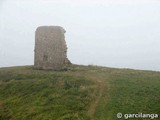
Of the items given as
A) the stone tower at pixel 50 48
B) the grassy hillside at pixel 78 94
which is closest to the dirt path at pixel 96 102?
the grassy hillside at pixel 78 94

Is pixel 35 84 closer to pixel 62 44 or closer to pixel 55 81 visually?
pixel 55 81

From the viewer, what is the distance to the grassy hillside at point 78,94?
30.0m

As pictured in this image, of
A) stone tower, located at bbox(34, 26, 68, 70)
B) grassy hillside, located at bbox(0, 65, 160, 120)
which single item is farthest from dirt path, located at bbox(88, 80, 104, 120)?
stone tower, located at bbox(34, 26, 68, 70)

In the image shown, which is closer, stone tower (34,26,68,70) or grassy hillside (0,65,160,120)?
grassy hillside (0,65,160,120)

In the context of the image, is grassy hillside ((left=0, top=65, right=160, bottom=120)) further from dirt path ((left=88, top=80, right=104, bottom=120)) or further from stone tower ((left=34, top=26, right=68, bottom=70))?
stone tower ((left=34, top=26, right=68, bottom=70))

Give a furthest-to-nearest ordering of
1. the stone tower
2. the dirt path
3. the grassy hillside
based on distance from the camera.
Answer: the stone tower < the grassy hillside < the dirt path

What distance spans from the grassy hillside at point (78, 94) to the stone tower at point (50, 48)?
10.4 ft

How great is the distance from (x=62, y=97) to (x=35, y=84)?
6190 mm

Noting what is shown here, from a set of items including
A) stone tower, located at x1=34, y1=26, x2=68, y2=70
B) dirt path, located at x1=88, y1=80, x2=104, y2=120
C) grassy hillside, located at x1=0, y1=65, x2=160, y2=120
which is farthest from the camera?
A: stone tower, located at x1=34, y1=26, x2=68, y2=70

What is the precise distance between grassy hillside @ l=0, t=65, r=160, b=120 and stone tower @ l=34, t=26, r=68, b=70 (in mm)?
3180

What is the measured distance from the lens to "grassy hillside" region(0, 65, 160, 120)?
30.0 m

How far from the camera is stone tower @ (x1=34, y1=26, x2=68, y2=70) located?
4694 cm

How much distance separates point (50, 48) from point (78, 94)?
1477 centimetres

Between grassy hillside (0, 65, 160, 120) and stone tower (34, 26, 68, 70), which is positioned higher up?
stone tower (34, 26, 68, 70)
